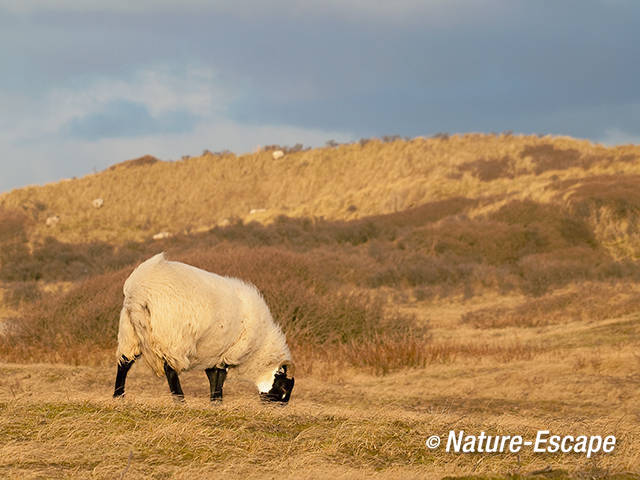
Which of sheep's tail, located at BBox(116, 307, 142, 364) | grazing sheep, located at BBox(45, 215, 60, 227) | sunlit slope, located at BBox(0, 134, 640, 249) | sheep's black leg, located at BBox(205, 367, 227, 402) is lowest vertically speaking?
sheep's black leg, located at BBox(205, 367, 227, 402)

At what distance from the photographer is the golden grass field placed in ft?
16.6

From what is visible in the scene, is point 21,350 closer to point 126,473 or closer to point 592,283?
point 126,473

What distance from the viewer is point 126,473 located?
4391 mm

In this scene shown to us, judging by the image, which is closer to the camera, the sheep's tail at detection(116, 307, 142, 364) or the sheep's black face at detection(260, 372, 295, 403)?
the sheep's tail at detection(116, 307, 142, 364)

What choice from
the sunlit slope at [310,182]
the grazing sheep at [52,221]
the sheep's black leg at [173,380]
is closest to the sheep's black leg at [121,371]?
the sheep's black leg at [173,380]

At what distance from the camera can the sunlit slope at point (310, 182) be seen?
43062 millimetres

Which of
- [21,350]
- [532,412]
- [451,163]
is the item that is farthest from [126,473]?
[451,163]

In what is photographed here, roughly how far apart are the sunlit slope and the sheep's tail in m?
31.5

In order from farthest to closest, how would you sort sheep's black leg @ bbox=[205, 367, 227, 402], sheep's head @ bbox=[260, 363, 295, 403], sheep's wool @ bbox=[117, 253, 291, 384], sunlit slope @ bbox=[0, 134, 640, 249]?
sunlit slope @ bbox=[0, 134, 640, 249] → sheep's head @ bbox=[260, 363, 295, 403] → sheep's black leg @ bbox=[205, 367, 227, 402] → sheep's wool @ bbox=[117, 253, 291, 384]

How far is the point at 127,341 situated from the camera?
7.20 m

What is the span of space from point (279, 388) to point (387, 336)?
6634 mm

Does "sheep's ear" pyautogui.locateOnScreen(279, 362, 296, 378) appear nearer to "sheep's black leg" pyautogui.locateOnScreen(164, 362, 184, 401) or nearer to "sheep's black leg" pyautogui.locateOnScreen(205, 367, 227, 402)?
"sheep's black leg" pyautogui.locateOnScreen(205, 367, 227, 402)

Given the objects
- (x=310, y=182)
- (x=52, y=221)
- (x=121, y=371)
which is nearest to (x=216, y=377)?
(x=121, y=371)

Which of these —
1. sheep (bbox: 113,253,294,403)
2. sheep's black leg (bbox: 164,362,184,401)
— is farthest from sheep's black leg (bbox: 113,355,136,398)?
sheep's black leg (bbox: 164,362,184,401)
